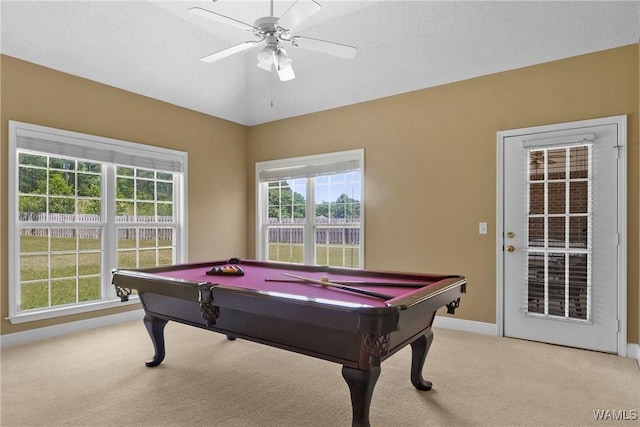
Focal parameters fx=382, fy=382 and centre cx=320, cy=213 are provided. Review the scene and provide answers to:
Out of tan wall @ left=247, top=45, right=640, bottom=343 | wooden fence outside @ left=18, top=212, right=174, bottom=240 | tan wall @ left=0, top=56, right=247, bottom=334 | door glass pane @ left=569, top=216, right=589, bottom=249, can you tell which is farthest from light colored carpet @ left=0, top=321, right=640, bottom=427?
tan wall @ left=0, top=56, right=247, bottom=334

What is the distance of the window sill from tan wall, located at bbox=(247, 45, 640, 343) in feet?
9.74

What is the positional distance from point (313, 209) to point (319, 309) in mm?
3560

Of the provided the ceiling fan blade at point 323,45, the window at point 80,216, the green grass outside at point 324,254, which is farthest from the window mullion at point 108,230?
the ceiling fan blade at point 323,45

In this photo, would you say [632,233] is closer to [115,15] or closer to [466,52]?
[466,52]

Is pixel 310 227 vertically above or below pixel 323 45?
below

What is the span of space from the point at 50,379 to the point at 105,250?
1738mm

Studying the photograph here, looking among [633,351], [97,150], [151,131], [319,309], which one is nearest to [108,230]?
[97,150]

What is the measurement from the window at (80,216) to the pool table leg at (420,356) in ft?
11.1

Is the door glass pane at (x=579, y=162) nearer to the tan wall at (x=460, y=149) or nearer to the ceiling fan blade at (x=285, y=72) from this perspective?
the tan wall at (x=460, y=149)

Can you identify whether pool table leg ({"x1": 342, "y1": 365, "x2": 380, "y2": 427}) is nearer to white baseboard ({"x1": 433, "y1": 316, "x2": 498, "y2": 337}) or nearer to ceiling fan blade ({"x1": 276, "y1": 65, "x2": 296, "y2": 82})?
ceiling fan blade ({"x1": 276, "y1": 65, "x2": 296, "y2": 82})

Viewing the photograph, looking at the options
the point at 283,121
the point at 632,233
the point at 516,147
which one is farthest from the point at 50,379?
the point at 632,233

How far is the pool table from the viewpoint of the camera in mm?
1771

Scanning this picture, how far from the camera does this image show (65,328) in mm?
3844

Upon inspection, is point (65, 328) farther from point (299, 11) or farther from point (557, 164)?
point (557, 164)
